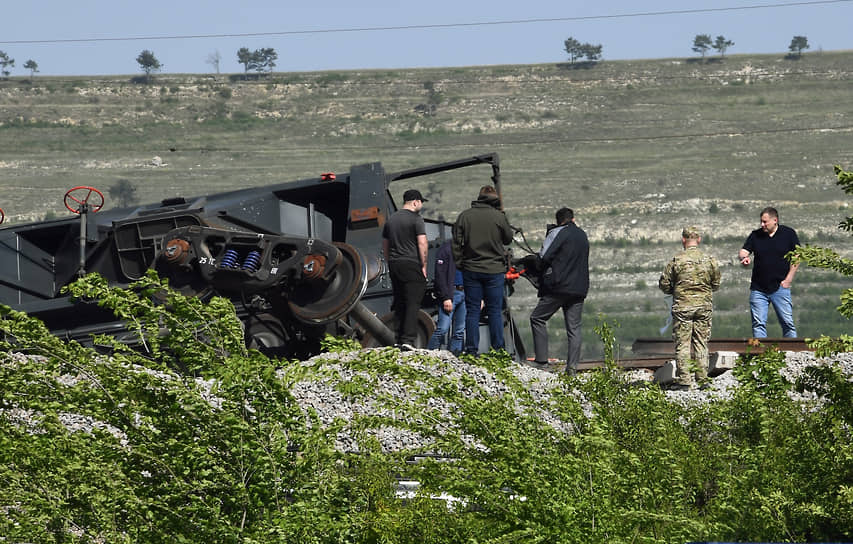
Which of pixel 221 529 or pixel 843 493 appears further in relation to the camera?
pixel 843 493

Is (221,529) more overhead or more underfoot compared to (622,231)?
more overhead

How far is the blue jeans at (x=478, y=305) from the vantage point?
10664 mm

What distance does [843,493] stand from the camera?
4828 mm

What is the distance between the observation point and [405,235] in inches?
435

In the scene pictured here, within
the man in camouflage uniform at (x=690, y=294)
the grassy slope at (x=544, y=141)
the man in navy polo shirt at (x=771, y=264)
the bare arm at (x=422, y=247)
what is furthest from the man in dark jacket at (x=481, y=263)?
the grassy slope at (x=544, y=141)

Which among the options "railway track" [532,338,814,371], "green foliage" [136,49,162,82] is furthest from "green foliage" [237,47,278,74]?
"railway track" [532,338,814,371]

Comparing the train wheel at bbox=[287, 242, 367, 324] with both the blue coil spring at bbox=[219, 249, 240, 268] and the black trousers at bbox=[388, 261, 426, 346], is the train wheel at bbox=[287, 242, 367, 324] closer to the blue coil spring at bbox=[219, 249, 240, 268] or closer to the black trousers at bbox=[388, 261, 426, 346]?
the black trousers at bbox=[388, 261, 426, 346]

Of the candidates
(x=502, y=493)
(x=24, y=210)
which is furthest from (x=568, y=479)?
(x=24, y=210)

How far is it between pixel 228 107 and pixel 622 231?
151ft

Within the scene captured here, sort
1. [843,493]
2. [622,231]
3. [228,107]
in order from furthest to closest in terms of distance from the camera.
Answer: [228,107], [622,231], [843,493]

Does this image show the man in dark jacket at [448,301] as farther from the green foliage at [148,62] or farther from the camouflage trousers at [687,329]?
the green foliage at [148,62]

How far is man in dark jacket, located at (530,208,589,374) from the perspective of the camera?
11258 mm

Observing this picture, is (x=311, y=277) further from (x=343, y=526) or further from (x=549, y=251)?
(x=343, y=526)

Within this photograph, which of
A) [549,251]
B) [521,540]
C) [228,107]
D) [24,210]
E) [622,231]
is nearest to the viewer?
[521,540]
